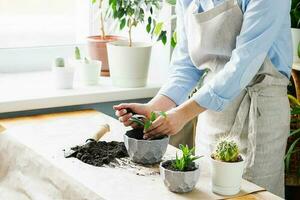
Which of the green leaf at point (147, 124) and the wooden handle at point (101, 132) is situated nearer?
the green leaf at point (147, 124)

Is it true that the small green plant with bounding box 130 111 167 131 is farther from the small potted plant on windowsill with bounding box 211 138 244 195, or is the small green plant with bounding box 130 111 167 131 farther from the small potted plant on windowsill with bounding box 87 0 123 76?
the small potted plant on windowsill with bounding box 87 0 123 76


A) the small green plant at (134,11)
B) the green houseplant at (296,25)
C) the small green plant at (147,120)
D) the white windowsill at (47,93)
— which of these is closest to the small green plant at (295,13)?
the green houseplant at (296,25)

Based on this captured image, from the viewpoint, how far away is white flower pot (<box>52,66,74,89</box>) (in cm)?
270

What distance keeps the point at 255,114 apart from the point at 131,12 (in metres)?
1.00

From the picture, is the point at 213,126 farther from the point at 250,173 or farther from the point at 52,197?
the point at 52,197

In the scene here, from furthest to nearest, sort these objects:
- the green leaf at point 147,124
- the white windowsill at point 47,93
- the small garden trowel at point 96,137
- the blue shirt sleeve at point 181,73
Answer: the white windowsill at point 47,93 < the blue shirt sleeve at point 181,73 < the small garden trowel at point 96,137 < the green leaf at point 147,124

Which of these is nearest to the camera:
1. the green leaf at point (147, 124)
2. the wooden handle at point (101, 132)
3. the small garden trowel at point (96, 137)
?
the green leaf at point (147, 124)

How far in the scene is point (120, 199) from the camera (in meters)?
1.63

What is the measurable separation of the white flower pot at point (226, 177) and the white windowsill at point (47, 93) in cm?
111

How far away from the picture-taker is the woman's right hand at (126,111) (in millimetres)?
1946

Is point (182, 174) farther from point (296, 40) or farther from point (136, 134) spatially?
point (296, 40)

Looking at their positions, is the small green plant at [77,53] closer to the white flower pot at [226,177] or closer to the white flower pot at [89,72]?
the white flower pot at [89,72]

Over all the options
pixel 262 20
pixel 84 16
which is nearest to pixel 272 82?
pixel 262 20

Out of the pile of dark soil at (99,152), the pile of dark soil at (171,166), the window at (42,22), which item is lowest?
the pile of dark soil at (99,152)
